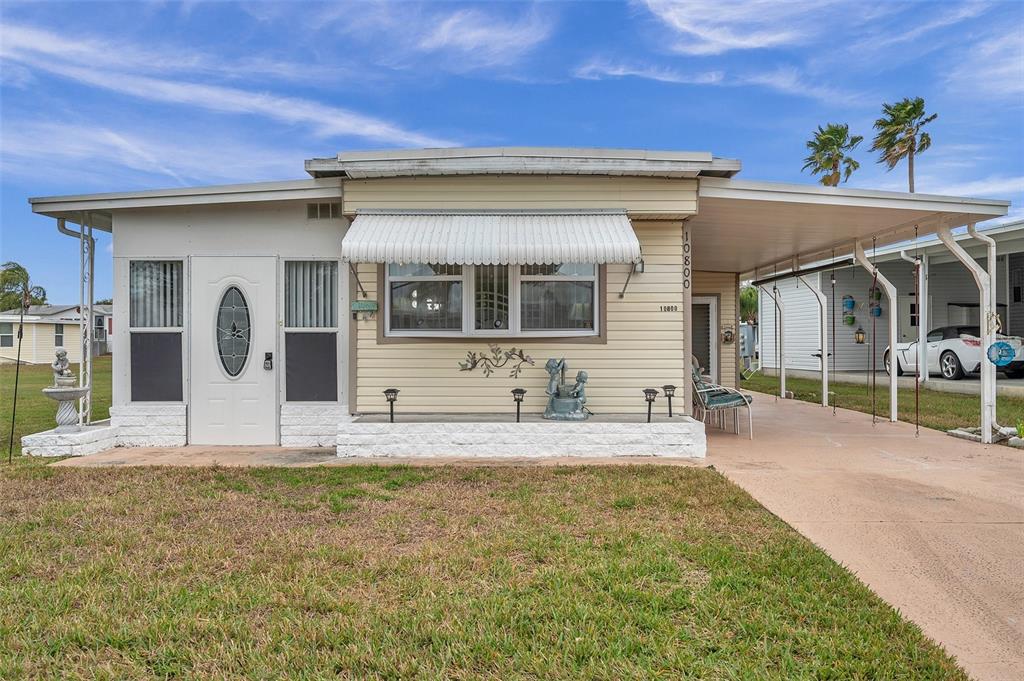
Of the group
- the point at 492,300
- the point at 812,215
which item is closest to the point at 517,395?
the point at 492,300

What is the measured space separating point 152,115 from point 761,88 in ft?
61.9

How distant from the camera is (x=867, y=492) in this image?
485 cm

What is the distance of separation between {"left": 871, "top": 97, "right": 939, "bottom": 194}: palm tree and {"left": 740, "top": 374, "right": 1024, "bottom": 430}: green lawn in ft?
32.7

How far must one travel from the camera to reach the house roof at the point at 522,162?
6.21 m

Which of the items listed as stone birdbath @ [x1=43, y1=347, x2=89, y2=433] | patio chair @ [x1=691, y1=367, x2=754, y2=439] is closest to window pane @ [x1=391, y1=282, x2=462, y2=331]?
patio chair @ [x1=691, y1=367, x2=754, y2=439]

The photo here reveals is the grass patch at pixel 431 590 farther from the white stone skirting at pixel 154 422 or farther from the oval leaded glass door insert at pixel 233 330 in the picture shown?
the oval leaded glass door insert at pixel 233 330

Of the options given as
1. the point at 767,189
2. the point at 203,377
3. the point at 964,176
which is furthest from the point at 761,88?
the point at 203,377

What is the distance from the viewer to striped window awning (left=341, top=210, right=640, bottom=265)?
19.0 feet

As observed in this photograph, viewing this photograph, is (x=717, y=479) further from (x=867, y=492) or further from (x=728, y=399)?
(x=728, y=399)

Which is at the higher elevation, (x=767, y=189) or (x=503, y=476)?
(x=767, y=189)

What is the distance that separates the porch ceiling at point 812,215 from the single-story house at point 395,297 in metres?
0.04

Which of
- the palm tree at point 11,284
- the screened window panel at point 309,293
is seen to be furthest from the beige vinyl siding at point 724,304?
the palm tree at point 11,284

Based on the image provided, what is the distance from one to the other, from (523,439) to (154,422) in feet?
14.5

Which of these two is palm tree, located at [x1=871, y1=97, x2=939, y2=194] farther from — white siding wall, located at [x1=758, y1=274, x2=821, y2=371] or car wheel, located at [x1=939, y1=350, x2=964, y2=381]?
car wheel, located at [x1=939, y1=350, x2=964, y2=381]
